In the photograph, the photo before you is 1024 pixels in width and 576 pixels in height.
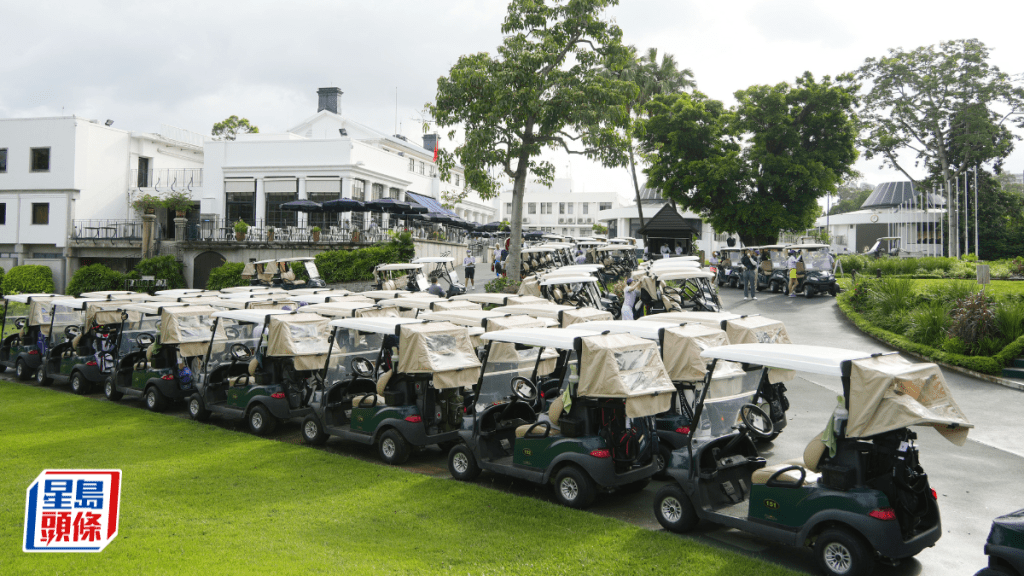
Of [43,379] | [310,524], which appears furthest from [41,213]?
[310,524]

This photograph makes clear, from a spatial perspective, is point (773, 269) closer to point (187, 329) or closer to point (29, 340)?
point (187, 329)

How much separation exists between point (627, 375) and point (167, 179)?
4287 cm

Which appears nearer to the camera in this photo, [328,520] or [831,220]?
[328,520]

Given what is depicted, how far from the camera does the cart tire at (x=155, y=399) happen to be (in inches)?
519

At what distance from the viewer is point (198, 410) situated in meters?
12.3

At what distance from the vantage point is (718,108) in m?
38.8

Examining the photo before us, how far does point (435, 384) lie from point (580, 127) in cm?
1795

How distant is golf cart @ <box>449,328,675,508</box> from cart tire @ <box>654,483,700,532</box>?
1.82 ft

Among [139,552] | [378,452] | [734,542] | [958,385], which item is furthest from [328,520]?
[958,385]

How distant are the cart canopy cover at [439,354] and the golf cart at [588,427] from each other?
1.72 feet

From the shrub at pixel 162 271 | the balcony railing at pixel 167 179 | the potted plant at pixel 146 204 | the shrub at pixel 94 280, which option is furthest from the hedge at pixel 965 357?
the balcony railing at pixel 167 179

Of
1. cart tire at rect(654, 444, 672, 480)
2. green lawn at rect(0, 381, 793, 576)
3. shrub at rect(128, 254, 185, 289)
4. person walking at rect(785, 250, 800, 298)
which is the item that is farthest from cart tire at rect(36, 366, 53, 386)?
person walking at rect(785, 250, 800, 298)

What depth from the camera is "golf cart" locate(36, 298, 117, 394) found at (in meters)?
15.2

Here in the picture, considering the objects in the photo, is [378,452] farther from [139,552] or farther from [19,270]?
[19,270]
